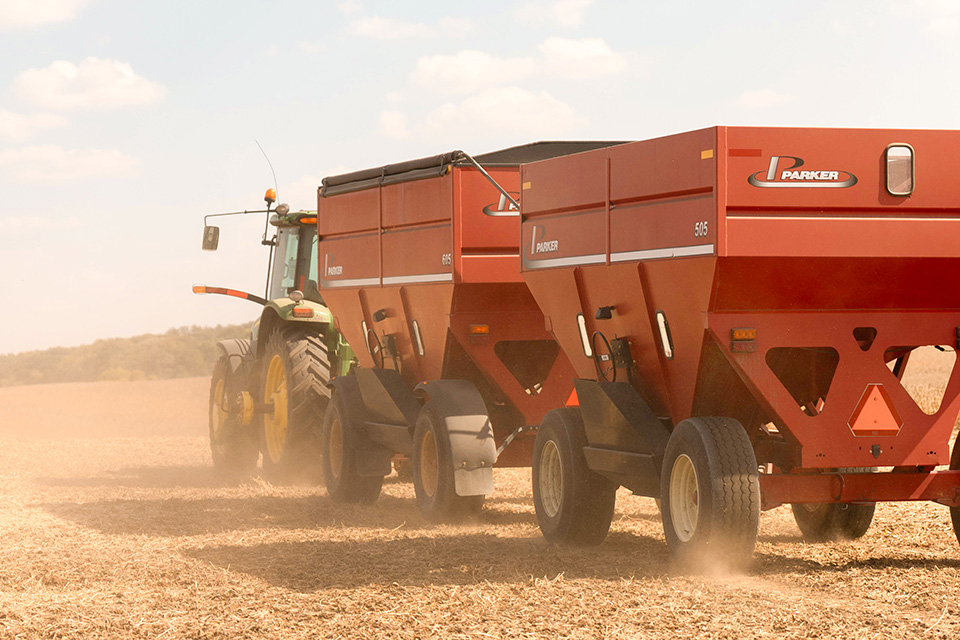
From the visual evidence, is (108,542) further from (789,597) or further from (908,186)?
Answer: (908,186)

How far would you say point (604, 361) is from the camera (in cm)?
901

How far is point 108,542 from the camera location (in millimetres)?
9625

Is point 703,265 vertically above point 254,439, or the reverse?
point 703,265

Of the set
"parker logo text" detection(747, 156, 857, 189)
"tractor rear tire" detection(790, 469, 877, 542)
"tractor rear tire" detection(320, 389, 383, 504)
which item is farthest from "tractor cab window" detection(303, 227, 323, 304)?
"parker logo text" detection(747, 156, 857, 189)

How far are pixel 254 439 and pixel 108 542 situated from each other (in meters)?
5.72

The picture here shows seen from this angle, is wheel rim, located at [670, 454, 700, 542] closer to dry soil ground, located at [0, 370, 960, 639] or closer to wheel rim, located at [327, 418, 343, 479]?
dry soil ground, located at [0, 370, 960, 639]

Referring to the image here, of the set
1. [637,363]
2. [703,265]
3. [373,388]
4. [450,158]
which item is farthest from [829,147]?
[373,388]

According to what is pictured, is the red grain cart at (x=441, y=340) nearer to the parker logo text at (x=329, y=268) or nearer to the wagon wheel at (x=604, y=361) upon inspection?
the parker logo text at (x=329, y=268)

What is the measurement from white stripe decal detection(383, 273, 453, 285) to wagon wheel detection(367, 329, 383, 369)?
2.08 feet

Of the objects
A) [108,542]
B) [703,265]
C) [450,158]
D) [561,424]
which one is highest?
[450,158]

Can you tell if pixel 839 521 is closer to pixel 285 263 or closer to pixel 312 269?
pixel 312 269

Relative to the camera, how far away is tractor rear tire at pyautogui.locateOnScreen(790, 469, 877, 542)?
920 cm

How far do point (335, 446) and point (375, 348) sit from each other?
39.6 inches

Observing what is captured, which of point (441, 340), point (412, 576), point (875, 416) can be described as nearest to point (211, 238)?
point (441, 340)
